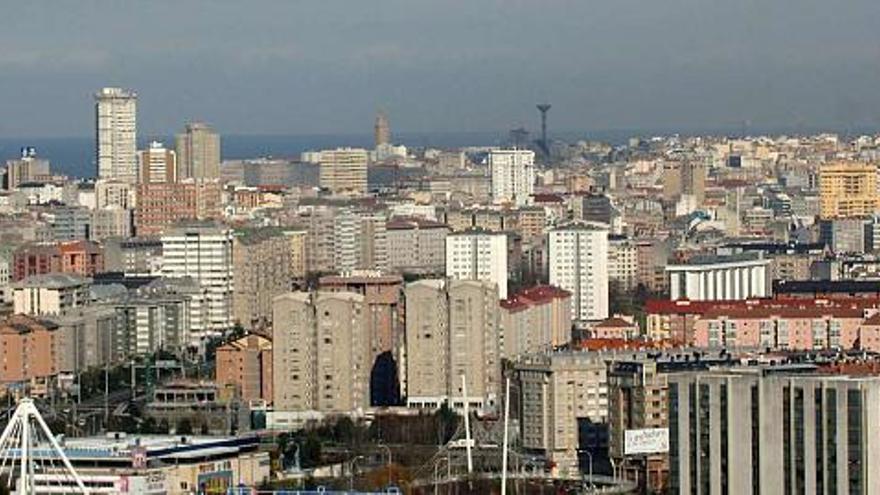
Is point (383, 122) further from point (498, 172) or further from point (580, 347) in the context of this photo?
point (580, 347)

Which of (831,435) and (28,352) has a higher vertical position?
(831,435)

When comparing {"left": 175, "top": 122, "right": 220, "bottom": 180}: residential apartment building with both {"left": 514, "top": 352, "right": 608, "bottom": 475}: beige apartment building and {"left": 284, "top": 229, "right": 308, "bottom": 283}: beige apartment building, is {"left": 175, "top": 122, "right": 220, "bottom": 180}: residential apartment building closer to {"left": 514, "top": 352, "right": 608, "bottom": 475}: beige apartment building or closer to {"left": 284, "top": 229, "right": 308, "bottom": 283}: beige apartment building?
{"left": 284, "top": 229, "right": 308, "bottom": 283}: beige apartment building

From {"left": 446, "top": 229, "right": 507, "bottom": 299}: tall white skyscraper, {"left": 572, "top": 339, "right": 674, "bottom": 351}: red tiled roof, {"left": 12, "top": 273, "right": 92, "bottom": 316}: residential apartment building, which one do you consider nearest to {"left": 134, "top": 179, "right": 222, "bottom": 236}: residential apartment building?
{"left": 446, "top": 229, "right": 507, "bottom": 299}: tall white skyscraper

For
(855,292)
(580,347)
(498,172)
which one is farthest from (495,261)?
(498,172)

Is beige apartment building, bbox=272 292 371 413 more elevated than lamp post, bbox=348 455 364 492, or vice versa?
beige apartment building, bbox=272 292 371 413

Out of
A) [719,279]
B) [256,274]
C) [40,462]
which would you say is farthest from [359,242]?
[40,462]

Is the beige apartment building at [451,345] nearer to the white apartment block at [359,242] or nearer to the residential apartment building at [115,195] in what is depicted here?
the white apartment block at [359,242]

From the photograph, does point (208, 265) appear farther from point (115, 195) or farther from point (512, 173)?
point (512, 173)

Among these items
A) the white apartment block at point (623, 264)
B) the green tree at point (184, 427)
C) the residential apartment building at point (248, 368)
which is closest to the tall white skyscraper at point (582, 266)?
the white apartment block at point (623, 264)
